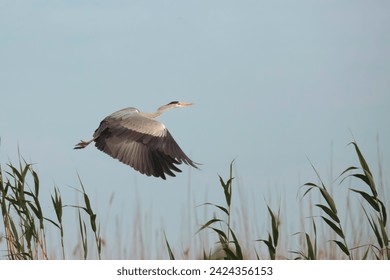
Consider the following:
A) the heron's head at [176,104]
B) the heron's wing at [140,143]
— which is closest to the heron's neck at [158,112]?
the heron's head at [176,104]

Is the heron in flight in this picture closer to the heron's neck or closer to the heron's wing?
the heron's wing

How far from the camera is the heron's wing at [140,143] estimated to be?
14.0 ft

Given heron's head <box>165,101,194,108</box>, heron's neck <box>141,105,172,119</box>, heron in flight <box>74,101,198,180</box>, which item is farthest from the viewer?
heron's head <box>165,101,194,108</box>

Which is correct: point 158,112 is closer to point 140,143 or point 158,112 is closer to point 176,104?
point 176,104

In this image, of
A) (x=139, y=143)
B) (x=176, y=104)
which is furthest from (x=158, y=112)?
(x=139, y=143)

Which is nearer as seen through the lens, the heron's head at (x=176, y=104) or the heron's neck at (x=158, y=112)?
the heron's neck at (x=158, y=112)

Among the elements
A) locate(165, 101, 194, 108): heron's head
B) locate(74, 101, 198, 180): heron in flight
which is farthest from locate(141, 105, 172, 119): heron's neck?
locate(74, 101, 198, 180): heron in flight

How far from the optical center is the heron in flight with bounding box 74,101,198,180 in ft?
14.0

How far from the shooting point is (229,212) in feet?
9.64

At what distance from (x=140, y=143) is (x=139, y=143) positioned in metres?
0.01

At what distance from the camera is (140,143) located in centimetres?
443

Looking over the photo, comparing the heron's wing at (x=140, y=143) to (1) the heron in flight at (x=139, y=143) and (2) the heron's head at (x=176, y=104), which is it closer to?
(1) the heron in flight at (x=139, y=143)
